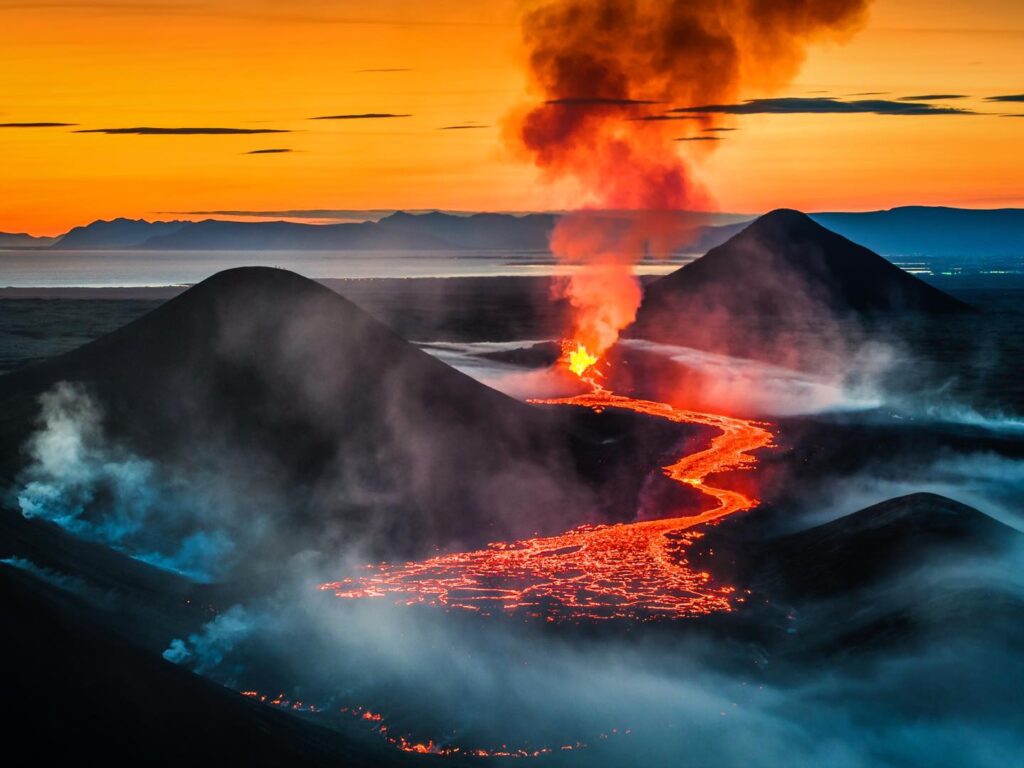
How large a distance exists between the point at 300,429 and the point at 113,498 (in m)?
8.27

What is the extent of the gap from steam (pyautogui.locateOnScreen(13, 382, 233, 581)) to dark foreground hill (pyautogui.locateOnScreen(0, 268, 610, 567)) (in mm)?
141

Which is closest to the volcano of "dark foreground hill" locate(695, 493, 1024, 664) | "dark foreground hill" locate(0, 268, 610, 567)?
"dark foreground hill" locate(0, 268, 610, 567)

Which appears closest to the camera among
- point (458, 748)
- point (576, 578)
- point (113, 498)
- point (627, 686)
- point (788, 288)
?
point (458, 748)

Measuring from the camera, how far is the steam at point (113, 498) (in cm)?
3322

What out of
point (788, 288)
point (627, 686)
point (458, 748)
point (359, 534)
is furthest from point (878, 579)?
point (788, 288)

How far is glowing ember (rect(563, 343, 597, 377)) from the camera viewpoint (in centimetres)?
7269

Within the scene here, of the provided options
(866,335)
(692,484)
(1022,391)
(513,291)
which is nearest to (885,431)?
(692,484)

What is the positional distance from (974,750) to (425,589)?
49.1 ft

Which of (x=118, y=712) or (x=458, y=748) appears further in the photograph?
(x=458, y=748)

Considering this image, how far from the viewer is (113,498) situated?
35156 mm

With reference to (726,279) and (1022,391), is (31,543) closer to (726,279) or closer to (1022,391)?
(1022,391)

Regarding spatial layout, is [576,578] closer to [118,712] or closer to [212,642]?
[212,642]

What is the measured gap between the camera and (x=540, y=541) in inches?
1476

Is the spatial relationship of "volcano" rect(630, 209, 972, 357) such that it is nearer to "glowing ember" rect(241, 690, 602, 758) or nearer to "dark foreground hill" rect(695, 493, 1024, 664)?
"dark foreground hill" rect(695, 493, 1024, 664)
